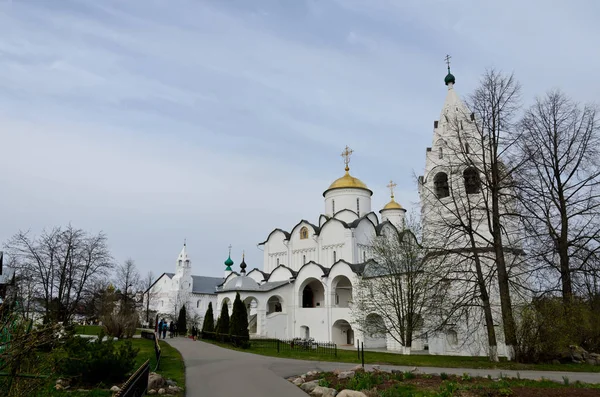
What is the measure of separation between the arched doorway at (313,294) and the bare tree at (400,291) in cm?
1118

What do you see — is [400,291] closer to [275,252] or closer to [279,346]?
[279,346]

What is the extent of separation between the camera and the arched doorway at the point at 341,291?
109 feet

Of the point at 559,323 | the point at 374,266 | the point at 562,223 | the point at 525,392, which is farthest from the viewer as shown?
the point at 374,266

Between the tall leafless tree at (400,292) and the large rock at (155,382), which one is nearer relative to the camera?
the large rock at (155,382)

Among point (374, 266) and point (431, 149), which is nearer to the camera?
point (431, 149)

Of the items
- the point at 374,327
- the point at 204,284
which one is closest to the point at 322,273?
the point at 374,327

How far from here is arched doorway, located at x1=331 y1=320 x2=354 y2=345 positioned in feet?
106

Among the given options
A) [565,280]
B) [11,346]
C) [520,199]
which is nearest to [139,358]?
[11,346]

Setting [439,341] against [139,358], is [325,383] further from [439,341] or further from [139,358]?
[439,341]

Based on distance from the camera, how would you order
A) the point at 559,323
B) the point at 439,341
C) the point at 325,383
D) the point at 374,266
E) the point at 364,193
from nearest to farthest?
the point at 325,383
the point at 559,323
the point at 439,341
the point at 374,266
the point at 364,193

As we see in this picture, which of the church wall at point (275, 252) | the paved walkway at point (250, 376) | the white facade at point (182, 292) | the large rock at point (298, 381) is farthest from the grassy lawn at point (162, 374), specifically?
the white facade at point (182, 292)

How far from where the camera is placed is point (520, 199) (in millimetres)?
16250

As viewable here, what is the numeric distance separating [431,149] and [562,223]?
8.93 m

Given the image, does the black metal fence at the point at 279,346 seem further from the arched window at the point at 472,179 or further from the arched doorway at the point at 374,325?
the arched window at the point at 472,179
